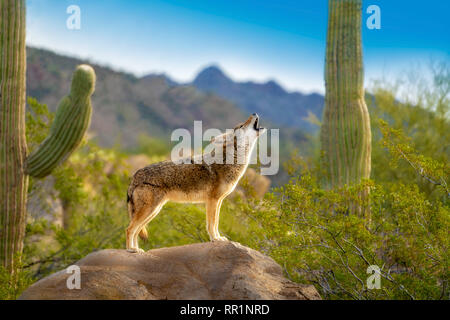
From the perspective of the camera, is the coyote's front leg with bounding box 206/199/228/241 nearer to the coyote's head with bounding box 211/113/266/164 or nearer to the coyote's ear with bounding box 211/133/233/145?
the coyote's head with bounding box 211/113/266/164

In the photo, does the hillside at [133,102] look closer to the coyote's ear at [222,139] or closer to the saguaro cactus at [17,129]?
the saguaro cactus at [17,129]

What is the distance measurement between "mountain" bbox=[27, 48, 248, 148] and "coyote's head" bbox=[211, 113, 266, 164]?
34101 mm

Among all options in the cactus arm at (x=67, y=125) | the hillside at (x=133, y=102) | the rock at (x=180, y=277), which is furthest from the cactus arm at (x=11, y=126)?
the hillside at (x=133, y=102)

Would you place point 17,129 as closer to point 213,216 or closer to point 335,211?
point 213,216

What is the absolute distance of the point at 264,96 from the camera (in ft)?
212

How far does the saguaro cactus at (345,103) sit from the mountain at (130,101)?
101 ft

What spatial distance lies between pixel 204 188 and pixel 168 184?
1.18ft

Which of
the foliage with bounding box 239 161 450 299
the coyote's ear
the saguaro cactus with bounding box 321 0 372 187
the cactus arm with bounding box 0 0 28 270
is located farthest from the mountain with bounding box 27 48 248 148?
the coyote's ear

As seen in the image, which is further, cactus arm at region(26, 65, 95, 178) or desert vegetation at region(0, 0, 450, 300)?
cactus arm at region(26, 65, 95, 178)

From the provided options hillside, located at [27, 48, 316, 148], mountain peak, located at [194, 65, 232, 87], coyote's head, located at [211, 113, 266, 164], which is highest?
mountain peak, located at [194, 65, 232, 87]

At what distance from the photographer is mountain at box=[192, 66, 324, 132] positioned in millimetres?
62531

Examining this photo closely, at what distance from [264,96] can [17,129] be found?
5771 centimetres

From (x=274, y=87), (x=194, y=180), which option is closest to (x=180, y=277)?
(x=194, y=180)
